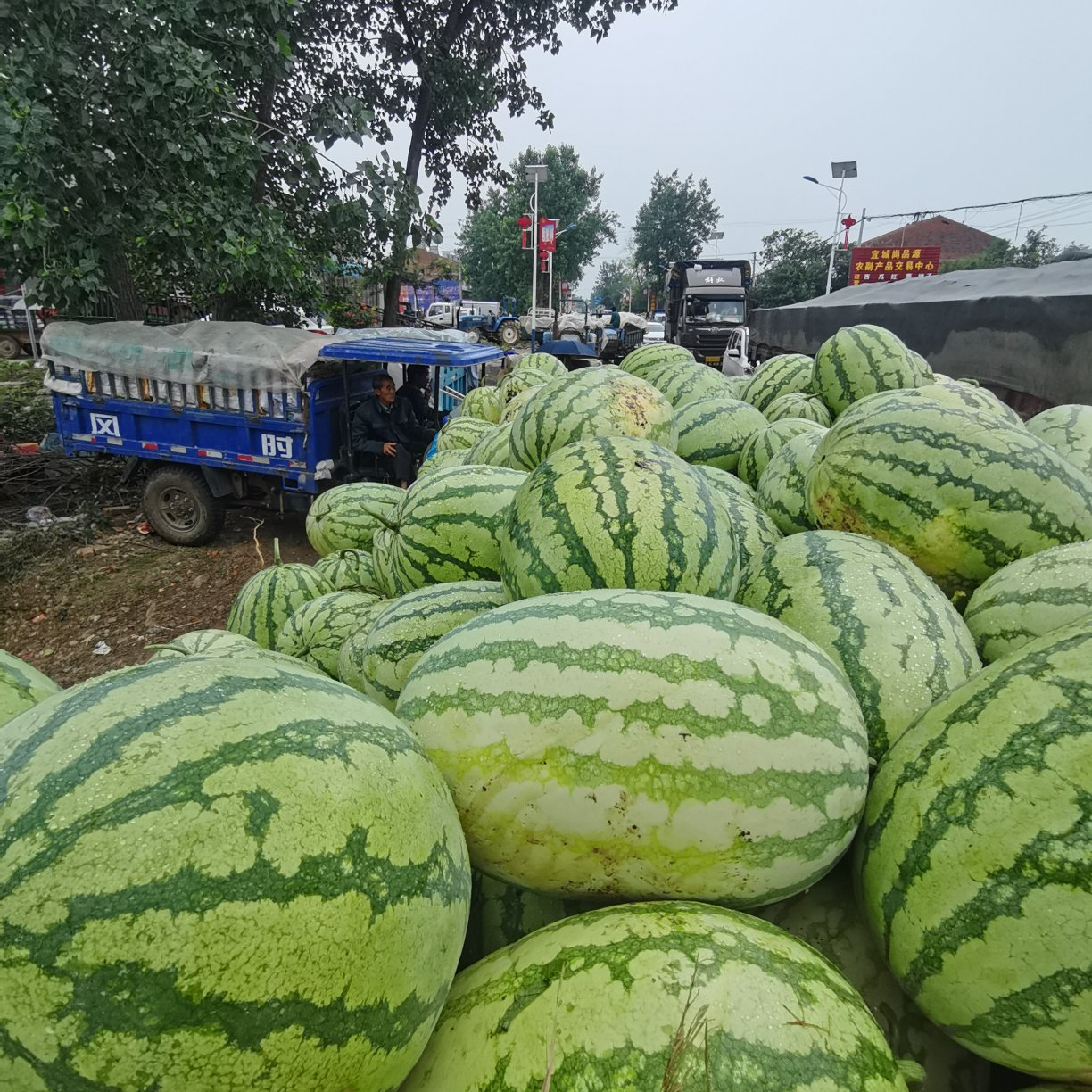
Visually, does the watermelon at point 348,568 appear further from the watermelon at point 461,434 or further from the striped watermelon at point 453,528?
the watermelon at point 461,434

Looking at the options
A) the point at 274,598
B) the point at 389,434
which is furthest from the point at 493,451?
the point at 389,434

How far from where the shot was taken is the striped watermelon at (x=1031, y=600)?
1.40 metres

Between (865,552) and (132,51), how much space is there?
303 inches

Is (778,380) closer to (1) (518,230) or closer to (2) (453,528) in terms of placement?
(2) (453,528)

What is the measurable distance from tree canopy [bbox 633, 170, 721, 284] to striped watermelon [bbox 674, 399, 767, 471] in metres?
60.9

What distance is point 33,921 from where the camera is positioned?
66 centimetres

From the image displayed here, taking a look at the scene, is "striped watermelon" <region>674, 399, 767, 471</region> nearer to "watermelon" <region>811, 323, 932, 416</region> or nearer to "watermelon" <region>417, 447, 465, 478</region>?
"watermelon" <region>811, 323, 932, 416</region>

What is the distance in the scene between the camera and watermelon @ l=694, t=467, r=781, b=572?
6.26ft

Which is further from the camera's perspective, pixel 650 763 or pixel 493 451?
pixel 493 451

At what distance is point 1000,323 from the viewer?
21.5 feet

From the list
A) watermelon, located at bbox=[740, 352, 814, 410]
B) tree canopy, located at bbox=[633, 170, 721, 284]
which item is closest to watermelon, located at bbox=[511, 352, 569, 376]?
watermelon, located at bbox=[740, 352, 814, 410]

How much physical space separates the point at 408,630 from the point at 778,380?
2.87 m

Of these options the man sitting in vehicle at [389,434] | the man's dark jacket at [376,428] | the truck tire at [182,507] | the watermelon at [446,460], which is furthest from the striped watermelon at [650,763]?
the truck tire at [182,507]

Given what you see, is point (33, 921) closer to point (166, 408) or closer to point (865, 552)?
point (865, 552)
